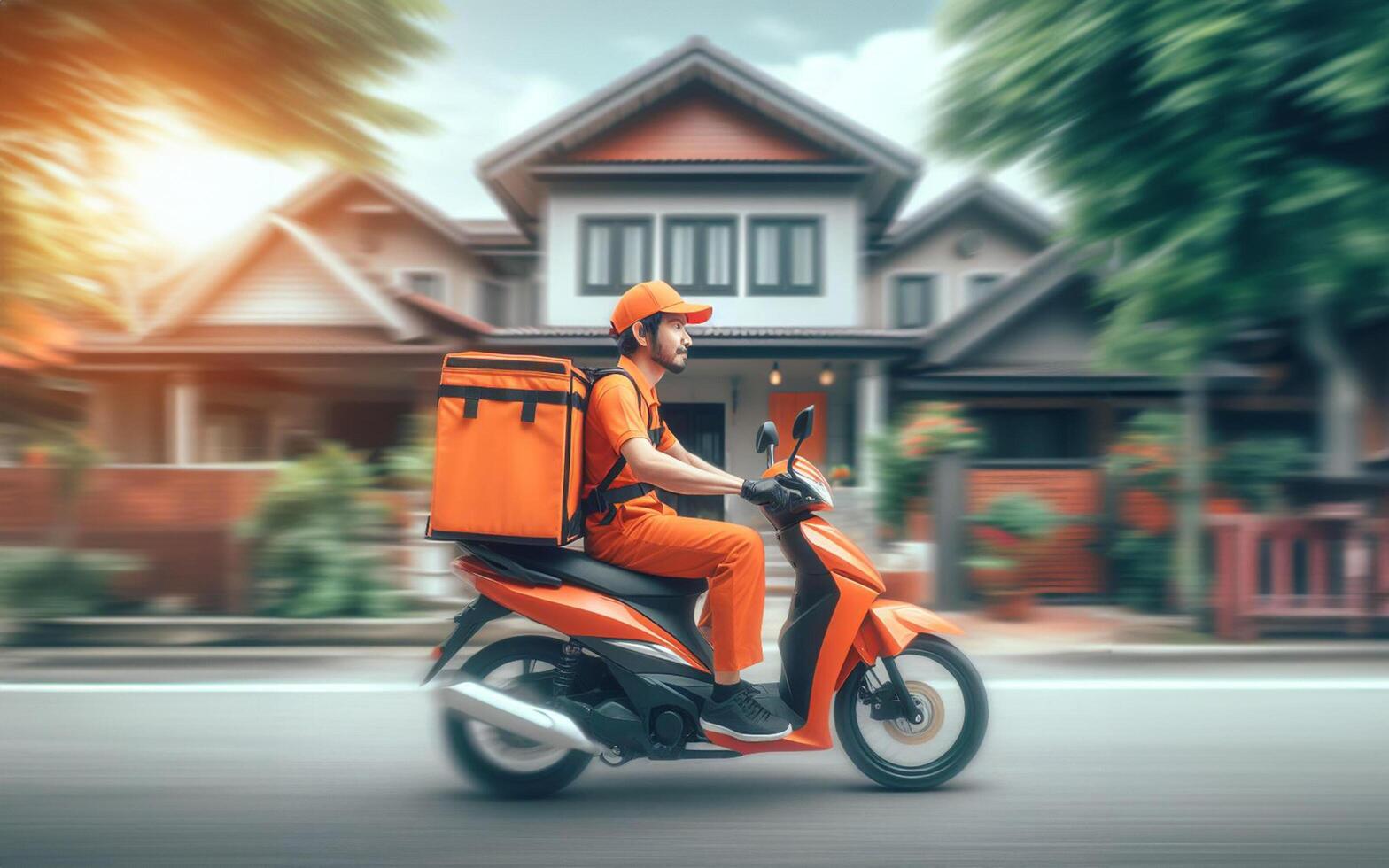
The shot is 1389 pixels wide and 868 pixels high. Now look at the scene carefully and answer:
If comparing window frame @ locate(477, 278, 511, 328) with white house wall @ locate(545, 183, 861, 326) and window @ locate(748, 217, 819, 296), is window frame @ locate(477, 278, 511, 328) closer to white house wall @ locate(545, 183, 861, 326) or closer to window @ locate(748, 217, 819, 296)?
white house wall @ locate(545, 183, 861, 326)

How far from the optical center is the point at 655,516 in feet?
12.5

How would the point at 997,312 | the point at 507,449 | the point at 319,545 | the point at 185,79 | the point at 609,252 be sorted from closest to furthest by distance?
the point at 507,449, the point at 185,79, the point at 319,545, the point at 997,312, the point at 609,252

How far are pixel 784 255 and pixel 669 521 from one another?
12800mm

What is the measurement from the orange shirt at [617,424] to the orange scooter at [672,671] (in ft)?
0.92

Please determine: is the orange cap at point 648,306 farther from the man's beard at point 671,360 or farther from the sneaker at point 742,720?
the sneaker at point 742,720

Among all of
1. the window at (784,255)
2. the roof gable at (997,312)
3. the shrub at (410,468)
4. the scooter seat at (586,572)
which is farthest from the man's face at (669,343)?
the window at (784,255)

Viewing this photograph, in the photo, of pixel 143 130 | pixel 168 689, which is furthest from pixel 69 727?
pixel 143 130

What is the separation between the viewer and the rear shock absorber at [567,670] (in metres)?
3.88

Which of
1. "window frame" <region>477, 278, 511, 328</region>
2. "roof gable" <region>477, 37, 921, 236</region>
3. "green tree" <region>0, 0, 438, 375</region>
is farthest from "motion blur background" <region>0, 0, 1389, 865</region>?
"window frame" <region>477, 278, 511, 328</region>

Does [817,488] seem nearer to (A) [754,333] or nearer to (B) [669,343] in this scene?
(B) [669,343]

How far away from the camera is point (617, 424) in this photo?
12.1 ft

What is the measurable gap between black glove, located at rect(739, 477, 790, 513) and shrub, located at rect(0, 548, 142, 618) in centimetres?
623

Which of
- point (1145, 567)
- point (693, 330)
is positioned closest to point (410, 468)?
point (1145, 567)

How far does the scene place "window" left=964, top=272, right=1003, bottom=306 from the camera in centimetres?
1938
